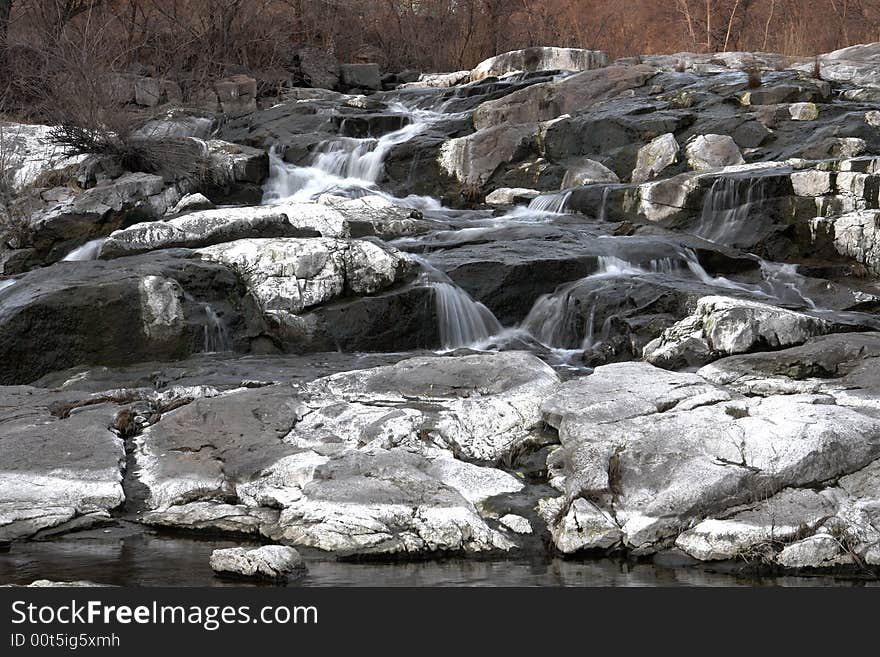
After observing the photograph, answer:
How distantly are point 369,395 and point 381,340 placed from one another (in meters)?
2.22

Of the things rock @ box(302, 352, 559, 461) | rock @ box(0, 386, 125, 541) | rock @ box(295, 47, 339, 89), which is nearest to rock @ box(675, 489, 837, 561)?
rock @ box(302, 352, 559, 461)

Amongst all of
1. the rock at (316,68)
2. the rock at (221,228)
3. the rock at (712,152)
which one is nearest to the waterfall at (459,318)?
the rock at (221,228)

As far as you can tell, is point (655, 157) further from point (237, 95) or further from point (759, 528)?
point (759, 528)

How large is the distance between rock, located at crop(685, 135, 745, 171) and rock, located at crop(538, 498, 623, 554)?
9.45 m

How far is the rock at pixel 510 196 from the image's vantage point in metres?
13.4

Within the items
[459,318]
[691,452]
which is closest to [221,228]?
[459,318]

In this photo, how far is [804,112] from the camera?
14.2 m

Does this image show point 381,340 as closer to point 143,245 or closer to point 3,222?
point 143,245

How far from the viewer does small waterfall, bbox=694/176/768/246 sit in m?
11.4

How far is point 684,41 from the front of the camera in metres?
24.6

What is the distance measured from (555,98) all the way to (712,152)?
4.06 m

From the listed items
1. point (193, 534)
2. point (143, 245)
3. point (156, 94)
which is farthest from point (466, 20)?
point (193, 534)

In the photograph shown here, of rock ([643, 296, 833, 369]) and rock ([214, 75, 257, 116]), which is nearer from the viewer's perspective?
rock ([643, 296, 833, 369])

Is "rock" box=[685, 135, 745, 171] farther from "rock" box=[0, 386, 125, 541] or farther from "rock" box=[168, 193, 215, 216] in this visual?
"rock" box=[0, 386, 125, 541]
